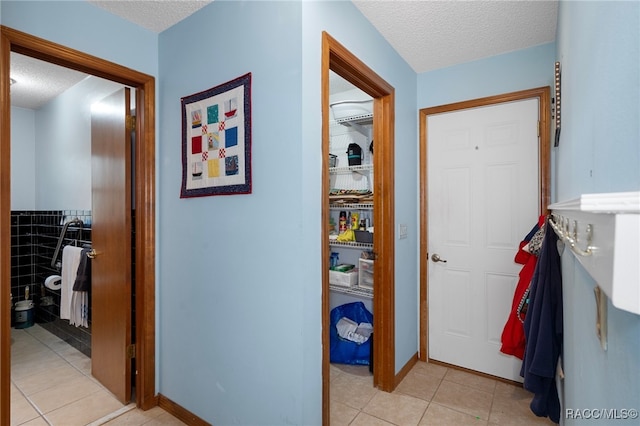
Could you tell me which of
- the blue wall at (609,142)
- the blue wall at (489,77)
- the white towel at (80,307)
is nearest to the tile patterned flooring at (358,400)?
the white towel at (80,307)

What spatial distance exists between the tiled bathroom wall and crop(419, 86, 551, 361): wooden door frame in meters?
3.53

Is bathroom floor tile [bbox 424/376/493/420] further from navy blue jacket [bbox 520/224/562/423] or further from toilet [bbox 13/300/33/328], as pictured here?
toilet [bbox 13/300/33/328]

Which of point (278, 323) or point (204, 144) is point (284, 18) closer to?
point (204, 144)

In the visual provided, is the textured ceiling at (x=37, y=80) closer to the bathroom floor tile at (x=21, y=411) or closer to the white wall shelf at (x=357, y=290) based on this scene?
the bathroom floor tile at (x=21, y=411)

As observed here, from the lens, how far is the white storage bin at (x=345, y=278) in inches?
113

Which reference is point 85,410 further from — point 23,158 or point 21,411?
point 23,158

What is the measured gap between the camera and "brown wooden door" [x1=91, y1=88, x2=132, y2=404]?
221cm

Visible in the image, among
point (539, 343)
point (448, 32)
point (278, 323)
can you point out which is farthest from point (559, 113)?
point (278, 323)

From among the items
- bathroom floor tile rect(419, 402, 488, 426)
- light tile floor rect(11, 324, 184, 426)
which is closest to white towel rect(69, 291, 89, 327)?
light tile floor rect(11, 324, 184, 426)

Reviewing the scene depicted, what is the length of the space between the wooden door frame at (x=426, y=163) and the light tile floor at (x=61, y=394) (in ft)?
6.71

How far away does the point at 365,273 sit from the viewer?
9.39 feet

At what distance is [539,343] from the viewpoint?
1605 millimetres

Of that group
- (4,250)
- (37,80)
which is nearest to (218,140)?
(4,250)

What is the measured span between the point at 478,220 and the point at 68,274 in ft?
12.1
